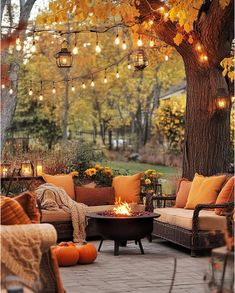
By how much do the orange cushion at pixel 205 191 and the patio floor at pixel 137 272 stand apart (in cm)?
63

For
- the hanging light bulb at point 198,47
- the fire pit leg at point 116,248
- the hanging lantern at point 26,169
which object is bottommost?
the fire pit leg at point 116,248

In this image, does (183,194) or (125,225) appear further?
(183,194)

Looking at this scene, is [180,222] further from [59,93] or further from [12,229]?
[59,93]

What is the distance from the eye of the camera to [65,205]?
8.37 metres

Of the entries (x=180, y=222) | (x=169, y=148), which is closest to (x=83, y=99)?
(x=169, y=148)

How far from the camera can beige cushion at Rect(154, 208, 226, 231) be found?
745cm

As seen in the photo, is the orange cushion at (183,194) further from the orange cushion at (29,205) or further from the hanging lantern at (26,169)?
the orange cushion at (29,205)

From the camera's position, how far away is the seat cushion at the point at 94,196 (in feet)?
29.2

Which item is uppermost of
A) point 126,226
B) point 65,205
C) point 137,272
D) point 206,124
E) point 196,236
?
point 206,124

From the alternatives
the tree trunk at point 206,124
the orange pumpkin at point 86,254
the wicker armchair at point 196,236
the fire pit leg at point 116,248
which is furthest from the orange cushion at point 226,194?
the orange pumpkin at point 86,254

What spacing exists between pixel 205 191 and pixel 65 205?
5.85ft

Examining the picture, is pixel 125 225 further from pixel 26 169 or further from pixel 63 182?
pixel 26 169

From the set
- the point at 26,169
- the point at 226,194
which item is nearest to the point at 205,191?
the point at 226,194

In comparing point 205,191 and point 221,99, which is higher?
point 221,99
